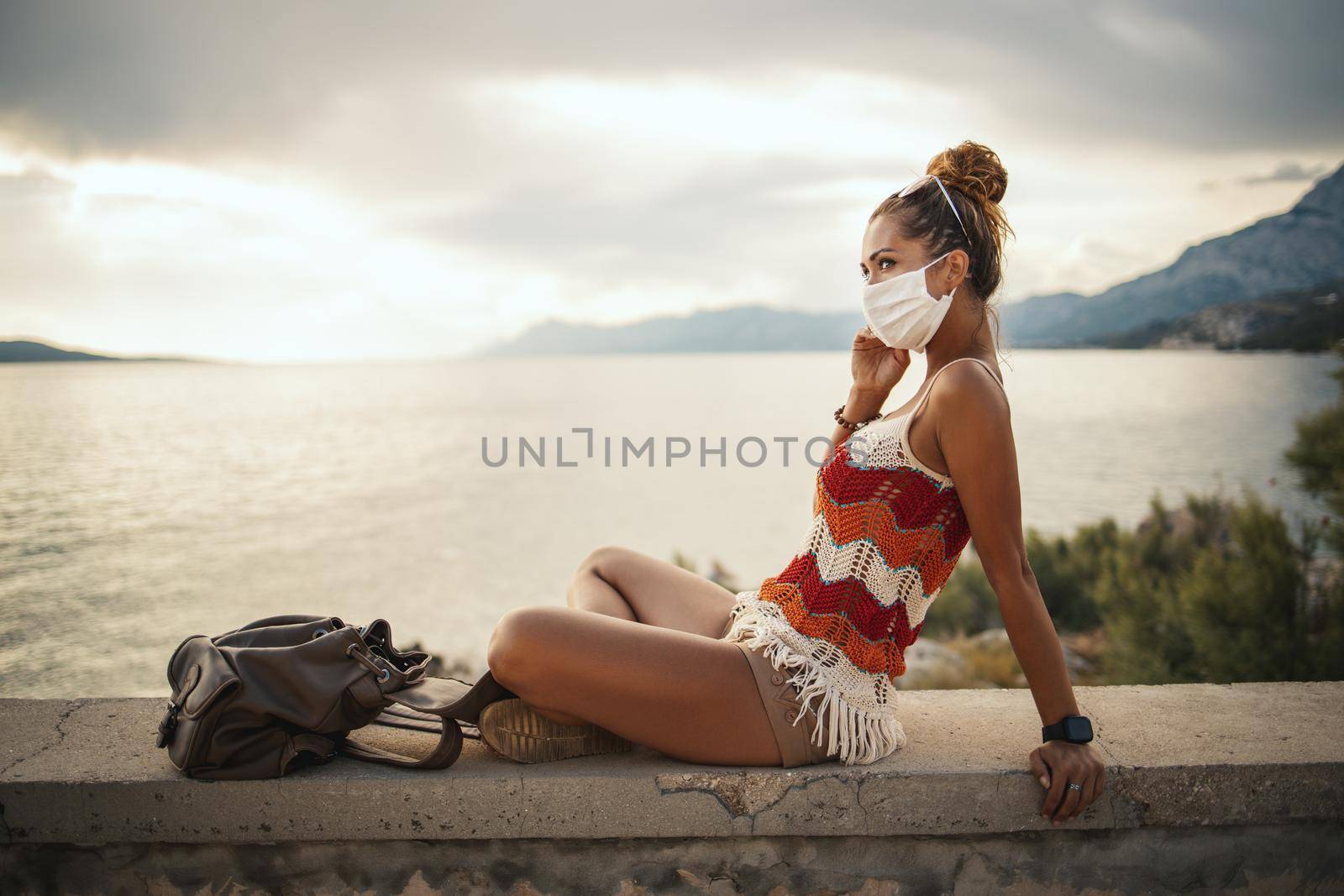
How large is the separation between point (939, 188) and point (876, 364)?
0.58 meters

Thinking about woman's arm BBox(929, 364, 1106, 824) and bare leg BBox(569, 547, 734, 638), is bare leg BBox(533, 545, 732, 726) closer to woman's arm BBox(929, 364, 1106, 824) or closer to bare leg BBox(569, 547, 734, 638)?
bare leg BBox(569, 547, 734, 638)

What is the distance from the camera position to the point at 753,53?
11.1 meters

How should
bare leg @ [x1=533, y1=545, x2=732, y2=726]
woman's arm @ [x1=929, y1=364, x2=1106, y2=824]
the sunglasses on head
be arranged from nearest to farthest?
woman's arm @ [x1=929, y1=364, x2=1106, y2=824] → the sunglasses on head → bare leg @ [x1=533, y1=545, x2=732, y2=726]

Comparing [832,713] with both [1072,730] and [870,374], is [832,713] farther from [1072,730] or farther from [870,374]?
[870,374]

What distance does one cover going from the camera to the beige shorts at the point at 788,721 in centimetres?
188

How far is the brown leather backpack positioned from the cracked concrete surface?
0.18ft

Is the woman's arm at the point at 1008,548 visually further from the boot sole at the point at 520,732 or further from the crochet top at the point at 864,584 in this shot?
the boot sole at the point at 520,732

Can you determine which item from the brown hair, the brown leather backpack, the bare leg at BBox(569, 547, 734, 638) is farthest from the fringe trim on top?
the brown hair

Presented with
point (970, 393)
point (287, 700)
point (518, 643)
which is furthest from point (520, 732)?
point (970, 393)

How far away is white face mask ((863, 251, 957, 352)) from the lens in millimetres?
2102

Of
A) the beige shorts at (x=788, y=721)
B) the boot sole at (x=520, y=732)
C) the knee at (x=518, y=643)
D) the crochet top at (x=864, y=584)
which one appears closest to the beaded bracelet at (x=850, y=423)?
the crochet top at (x=864, y=584)

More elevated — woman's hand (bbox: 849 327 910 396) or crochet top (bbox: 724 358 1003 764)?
woman's hand (bbox: 849 327 910 396)

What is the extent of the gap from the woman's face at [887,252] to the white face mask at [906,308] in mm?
22

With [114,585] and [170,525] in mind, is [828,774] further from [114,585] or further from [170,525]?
[170,525]
